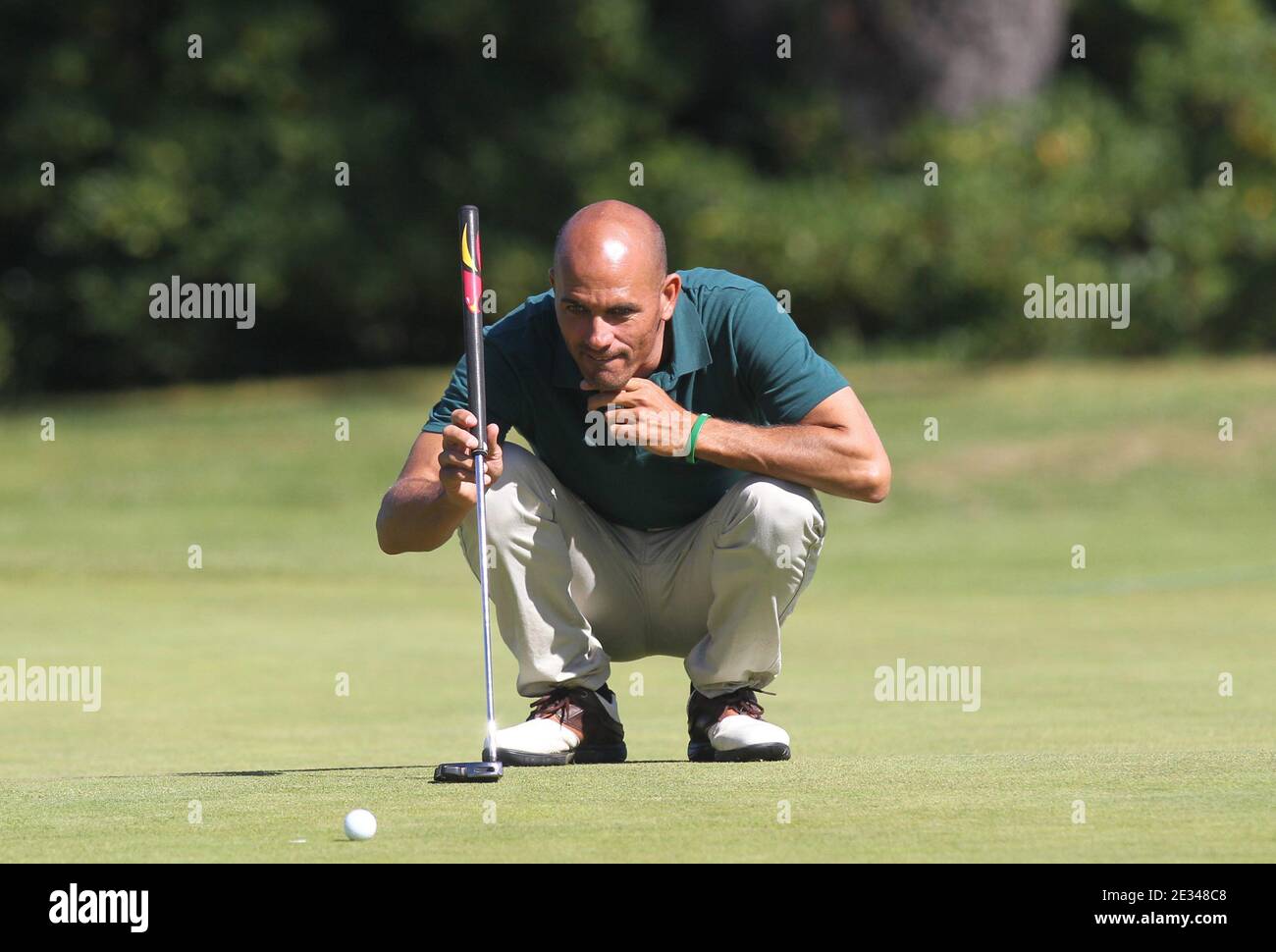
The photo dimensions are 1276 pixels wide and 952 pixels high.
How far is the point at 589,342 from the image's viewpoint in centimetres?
540

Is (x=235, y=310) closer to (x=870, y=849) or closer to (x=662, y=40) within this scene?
(x=662, y=40)

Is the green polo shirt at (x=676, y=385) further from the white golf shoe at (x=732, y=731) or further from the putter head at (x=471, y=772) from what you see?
the putter head at (x=471, y=772)

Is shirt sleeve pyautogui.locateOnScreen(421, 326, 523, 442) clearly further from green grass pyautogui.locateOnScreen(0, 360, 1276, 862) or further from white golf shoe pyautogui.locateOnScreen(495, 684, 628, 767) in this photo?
green grass pyautogui.locateOnScreen(0, 360, 1276, 862)

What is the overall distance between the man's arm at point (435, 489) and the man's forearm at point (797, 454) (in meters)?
0.61

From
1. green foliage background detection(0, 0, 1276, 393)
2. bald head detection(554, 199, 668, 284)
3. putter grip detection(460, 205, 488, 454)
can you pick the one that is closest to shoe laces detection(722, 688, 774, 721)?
putter grip detection(460, 205, 488, 454)

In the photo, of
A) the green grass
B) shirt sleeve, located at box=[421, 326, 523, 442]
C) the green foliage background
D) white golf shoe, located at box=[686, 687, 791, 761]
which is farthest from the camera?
the green foliage background

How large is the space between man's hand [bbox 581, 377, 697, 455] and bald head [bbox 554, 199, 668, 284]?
0.31 metres

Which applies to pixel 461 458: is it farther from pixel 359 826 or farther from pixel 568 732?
pixel 359 826

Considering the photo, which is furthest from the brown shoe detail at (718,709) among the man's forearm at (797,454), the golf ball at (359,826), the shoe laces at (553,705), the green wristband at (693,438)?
the golf ball at (359,826)

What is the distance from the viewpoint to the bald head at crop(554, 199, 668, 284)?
17.5ft

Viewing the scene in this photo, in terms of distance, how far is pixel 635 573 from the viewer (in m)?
6.00

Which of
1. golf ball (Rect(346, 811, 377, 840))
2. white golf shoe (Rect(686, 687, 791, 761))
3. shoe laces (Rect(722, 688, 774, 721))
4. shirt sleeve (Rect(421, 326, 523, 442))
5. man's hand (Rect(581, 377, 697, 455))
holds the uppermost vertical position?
shirt sleeve (Rect(421, 326, 523, 442))

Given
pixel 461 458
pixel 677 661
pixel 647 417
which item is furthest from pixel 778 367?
pixel 677 661

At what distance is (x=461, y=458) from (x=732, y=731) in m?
1.05
